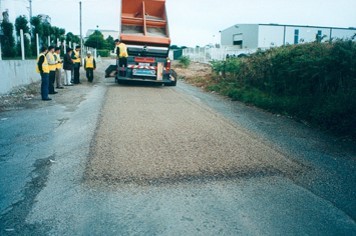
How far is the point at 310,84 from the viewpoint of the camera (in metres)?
8.95

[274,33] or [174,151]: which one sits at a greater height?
[274,33]

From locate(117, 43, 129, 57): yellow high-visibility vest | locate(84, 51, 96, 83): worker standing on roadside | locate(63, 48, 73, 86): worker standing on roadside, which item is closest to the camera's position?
locate(117, 43, 129, 57): yellow high-visibility vest

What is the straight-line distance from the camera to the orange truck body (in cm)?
1363

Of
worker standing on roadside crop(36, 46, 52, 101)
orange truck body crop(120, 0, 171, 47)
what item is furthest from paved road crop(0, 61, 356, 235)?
orange truck body crop(120, 0, 171, 47)

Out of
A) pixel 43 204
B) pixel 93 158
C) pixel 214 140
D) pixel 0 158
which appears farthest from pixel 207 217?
pixel 0 158

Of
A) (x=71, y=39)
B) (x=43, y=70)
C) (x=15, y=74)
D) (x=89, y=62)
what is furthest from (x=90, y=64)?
(x=71, y=39)

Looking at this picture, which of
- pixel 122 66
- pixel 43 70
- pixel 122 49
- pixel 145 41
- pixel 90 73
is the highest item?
pixel 145 41

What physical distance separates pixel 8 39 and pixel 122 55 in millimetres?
8494

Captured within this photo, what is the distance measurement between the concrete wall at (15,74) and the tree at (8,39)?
1676 millimetres

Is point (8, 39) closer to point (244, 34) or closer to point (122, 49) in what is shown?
point (122, 49)

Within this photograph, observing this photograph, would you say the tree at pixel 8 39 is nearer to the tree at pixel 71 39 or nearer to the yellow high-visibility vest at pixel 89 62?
the yellow high-visibility vest at pixel 89 62

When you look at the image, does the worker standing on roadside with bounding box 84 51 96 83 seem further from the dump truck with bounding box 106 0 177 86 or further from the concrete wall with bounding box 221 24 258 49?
the concrete wall with bounding box 221 24 258 49

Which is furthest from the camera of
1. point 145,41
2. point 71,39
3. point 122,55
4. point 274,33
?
point 274,33

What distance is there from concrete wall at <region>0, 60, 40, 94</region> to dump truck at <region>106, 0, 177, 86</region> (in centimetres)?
373
